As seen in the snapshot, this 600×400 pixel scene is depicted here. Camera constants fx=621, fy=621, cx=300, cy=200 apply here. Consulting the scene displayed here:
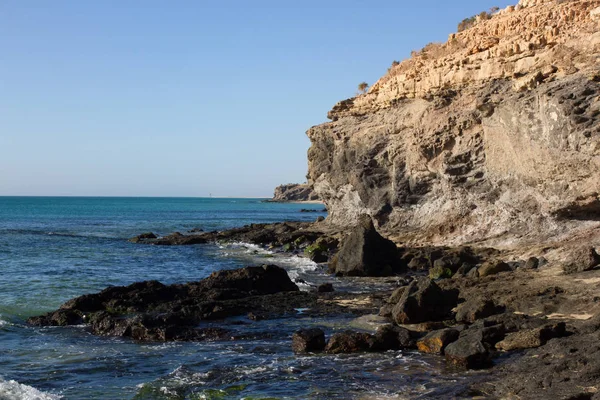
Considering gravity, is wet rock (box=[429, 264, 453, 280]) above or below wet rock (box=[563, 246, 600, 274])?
below

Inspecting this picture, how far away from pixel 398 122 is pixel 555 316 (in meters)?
25.0

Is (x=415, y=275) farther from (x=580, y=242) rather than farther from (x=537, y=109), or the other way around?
(x=537, y=109)

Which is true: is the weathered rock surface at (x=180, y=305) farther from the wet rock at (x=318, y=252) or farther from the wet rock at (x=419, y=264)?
the wet rock at (x=318, y=252)

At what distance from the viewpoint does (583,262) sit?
20.0 m

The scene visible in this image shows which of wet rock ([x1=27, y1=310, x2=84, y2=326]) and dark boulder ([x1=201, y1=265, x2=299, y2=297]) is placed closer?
wet rock ([x1=27, y1=310, x2=84, y2=326])

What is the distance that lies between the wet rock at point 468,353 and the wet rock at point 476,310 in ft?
8.75

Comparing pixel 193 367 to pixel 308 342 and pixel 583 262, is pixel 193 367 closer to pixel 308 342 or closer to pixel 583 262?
pixel 308 342

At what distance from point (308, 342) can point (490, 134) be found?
1903cm

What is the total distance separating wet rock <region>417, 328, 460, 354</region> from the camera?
557 inches

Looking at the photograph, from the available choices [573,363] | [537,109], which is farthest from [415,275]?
[573,363]

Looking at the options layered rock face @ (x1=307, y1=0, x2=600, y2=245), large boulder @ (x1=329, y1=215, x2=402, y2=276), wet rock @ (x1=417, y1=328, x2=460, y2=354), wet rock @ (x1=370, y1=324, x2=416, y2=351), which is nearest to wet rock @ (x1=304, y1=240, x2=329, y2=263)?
layered rock face @ (x1=307, y1=0, x2=600, y2=245)

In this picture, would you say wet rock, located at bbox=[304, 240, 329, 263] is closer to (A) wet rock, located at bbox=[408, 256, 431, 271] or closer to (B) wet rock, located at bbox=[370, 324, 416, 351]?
(A) wet rock, located at bbox=[408, 256, 431, 271]

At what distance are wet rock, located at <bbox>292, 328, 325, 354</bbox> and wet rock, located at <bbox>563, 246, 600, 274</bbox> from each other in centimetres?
973

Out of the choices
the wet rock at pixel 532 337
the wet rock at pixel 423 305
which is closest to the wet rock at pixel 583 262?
the wet rock at pixel 423 305
